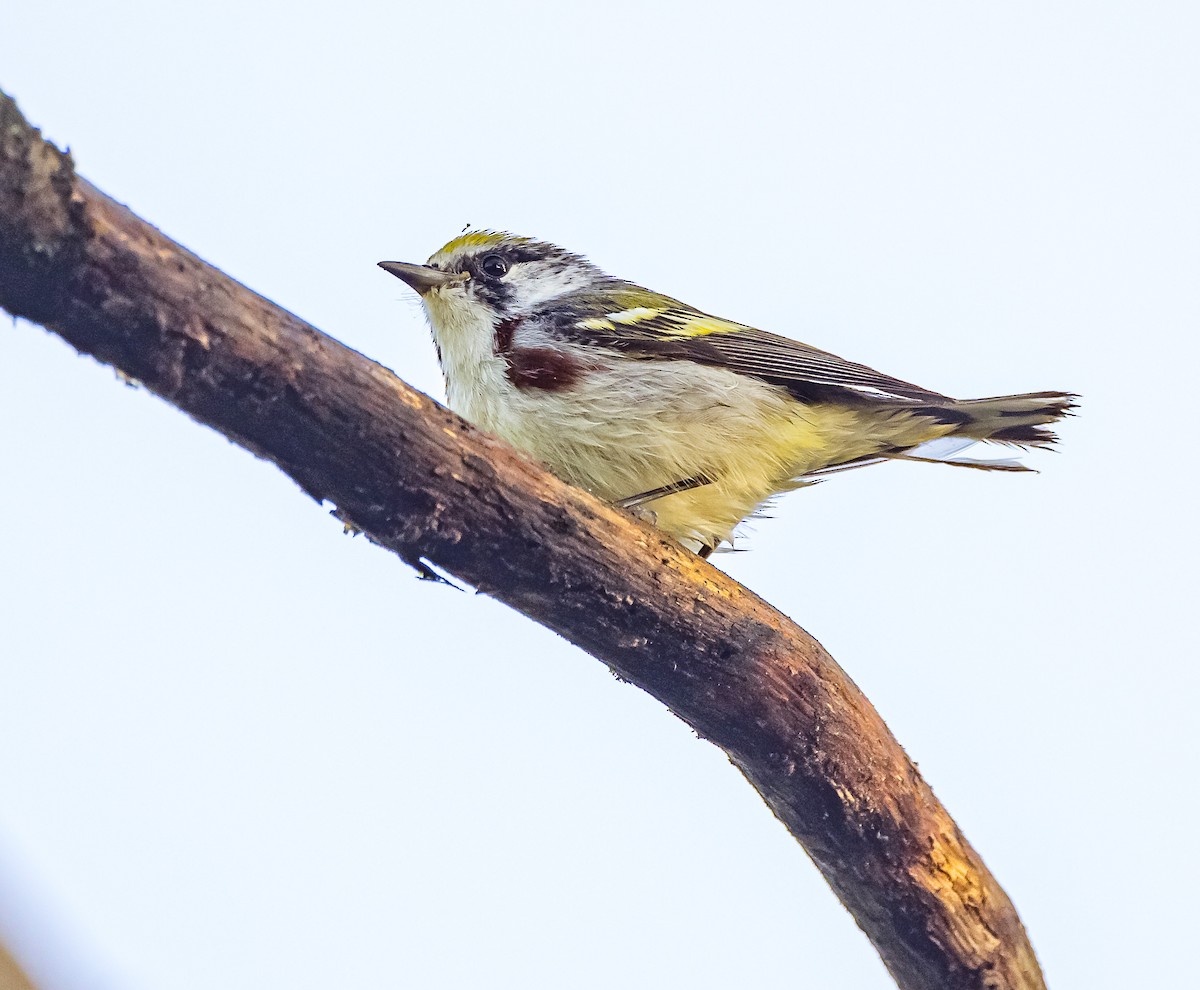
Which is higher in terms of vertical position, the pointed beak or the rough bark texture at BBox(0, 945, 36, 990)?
the pointed beak

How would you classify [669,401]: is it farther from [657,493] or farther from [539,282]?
[539,282]

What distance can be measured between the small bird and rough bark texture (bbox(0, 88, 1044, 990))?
1.00 meters

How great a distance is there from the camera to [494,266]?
621 cm

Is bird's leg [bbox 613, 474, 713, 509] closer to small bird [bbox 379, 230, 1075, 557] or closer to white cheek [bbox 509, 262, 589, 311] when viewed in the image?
small bird [bbox 379, 230, 1075, 557]

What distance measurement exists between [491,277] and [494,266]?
9cm

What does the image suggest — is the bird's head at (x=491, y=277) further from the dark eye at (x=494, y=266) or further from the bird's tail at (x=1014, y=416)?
the bird's tail at (x=1014, y=416)

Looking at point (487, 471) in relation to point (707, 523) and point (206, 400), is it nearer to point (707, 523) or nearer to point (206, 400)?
point (206, 400)

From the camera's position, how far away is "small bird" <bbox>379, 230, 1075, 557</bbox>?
5301mm

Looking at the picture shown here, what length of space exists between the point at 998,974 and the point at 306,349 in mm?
3423

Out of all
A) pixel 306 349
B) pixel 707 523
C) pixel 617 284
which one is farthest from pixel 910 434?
pixel 306 349

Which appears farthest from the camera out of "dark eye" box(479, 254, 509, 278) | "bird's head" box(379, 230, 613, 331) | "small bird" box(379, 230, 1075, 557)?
"dark eye" box(479, 254, 509, 278)

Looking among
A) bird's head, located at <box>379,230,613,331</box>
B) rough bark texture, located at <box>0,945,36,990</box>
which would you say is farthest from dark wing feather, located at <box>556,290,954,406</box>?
rough bark texture, located at <box>0,945,36,990</box>

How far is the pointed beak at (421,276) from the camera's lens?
5992mm

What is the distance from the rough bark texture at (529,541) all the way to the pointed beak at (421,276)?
2.23 m
